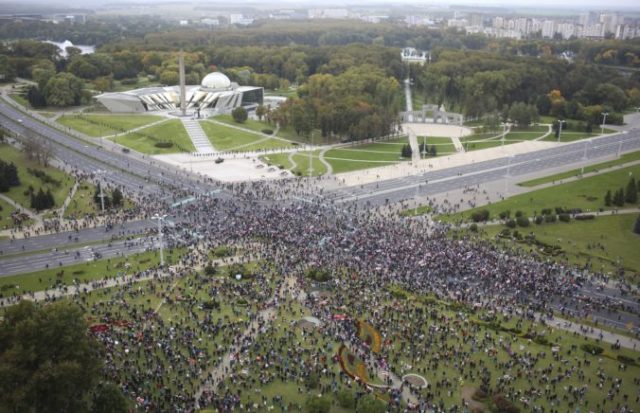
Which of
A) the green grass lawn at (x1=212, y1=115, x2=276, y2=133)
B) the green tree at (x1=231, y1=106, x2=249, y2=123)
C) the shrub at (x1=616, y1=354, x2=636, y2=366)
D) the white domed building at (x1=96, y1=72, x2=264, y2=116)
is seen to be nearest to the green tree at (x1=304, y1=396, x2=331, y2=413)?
the shrub at (x1=616, y1=354, x2=636, y2=366)

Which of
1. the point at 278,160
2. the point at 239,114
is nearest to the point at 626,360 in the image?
the point at 278,160

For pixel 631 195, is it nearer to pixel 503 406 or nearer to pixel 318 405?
pixel 503 406

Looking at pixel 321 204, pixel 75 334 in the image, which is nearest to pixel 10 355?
pixel 75 334

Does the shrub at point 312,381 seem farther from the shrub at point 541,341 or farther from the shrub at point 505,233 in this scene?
the shrub at point 505,233

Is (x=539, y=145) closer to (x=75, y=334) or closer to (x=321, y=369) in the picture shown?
(x=321, y=369)

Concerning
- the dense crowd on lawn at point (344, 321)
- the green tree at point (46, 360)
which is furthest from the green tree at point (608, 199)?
the green tree at point (46, 360)

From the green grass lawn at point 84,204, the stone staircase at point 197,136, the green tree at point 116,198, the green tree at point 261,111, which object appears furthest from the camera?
the green tree at point 261,111
